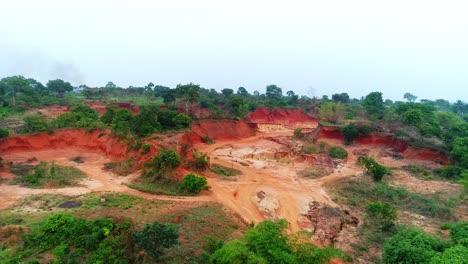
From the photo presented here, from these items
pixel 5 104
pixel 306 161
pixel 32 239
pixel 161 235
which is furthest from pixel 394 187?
pixel 5 104

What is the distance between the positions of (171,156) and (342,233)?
10.9 meters


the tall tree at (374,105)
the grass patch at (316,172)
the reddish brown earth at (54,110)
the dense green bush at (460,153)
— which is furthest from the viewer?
the tall tree at (374,105)

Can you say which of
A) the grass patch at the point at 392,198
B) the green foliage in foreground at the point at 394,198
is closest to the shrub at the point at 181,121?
the grass patch at the point at 392,198

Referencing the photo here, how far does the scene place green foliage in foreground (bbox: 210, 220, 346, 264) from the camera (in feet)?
31.5

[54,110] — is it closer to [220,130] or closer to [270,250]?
[220,130]

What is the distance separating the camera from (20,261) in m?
12.1

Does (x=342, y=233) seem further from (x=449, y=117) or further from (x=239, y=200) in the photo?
(x=449, y=117)

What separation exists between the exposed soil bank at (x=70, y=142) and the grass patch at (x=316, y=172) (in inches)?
508

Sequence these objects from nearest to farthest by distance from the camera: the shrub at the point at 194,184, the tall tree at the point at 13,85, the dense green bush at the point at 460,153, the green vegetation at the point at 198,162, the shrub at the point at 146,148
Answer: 1. the shrub at the point at 194,184
2. the green vegetation at the point at 198,162
3. the shrub at the point at 146,148
4. the dense green bush at the point at 460,153
5. the tall tree at the point at 13,85

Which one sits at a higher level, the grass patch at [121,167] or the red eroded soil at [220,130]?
the red eroded soil at [220,130]

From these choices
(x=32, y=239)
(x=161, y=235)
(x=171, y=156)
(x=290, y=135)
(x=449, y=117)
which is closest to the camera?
(x=161, y=235)

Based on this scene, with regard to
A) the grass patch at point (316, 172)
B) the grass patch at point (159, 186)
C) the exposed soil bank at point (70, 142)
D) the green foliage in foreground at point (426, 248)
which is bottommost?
the grass patch at point (316, 172)

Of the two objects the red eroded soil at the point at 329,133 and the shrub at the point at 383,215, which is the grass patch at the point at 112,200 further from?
the red eroded soil at the point at 329,133

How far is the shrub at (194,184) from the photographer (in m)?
19.6
